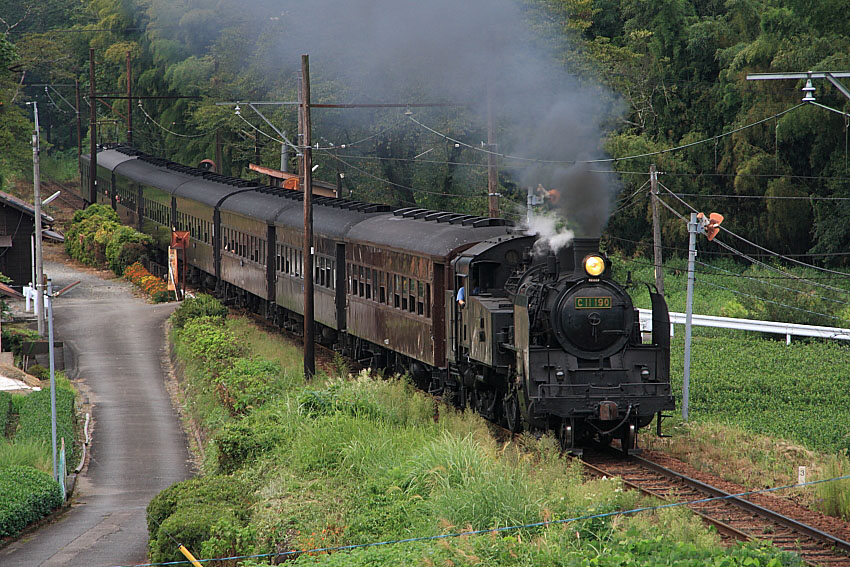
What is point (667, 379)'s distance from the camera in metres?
14.8

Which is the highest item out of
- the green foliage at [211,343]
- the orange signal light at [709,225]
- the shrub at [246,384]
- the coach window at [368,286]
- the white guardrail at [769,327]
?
the orange signal light at [709,225]

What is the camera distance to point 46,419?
70.4ft

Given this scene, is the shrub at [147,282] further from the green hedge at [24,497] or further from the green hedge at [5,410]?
the green hedge at [24,497]

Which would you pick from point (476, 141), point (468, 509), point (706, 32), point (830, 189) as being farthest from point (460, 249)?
point (706, 32)

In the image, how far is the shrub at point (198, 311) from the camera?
28.8 meters

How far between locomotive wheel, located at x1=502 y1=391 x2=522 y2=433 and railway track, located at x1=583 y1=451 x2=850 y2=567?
3.82 ft

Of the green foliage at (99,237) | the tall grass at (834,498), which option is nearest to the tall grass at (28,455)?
the tall grass at (834,498)

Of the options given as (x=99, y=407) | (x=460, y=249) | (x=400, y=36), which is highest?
(x=400, y=36)

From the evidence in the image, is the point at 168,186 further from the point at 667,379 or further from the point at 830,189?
the point at 667,379

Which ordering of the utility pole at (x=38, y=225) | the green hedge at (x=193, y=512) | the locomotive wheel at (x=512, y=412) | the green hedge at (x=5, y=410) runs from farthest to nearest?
1. the green hedge at (x=5, y=410)
2. the utility pole at (x=38, y=225)
3. the locomotive wheel at (x=512, y=412)
4. the green hedge at (x=193, y=512)

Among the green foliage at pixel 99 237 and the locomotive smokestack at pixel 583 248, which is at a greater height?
the locomotive smokestack at pixel 583 248

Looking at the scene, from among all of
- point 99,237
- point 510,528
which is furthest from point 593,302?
point 99,237

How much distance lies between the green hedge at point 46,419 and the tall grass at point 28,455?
270 mm

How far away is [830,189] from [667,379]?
1187 inches
